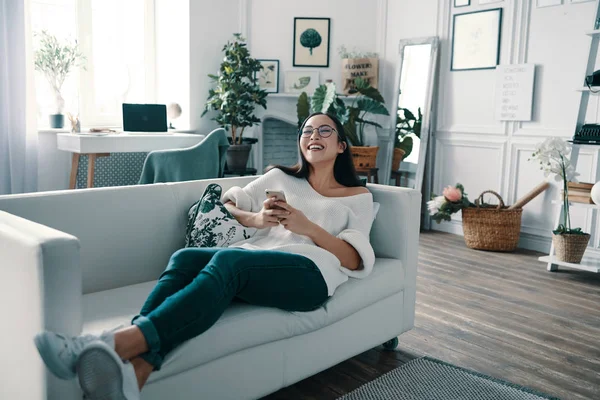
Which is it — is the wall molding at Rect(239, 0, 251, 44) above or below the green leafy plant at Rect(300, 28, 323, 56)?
above

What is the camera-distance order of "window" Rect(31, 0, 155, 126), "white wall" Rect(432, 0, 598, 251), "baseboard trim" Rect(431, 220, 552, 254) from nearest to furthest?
1. "white wall" Rect(432, 0, 598, 251)
2. "baseboard trim" Rect(431, 220, 552, 254)
3. "window" Rect(31, 0, 155, 126)

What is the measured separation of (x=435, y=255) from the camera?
417 centimetres

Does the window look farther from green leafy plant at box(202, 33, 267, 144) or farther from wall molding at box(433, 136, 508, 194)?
wall molding at box(433, 136, 508, 194)

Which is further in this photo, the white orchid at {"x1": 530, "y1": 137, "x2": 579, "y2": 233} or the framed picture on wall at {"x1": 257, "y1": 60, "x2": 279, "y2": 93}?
the framed picture on wall at {"x1": 257, "y1": 60, "x2": 279, "y2": 93}

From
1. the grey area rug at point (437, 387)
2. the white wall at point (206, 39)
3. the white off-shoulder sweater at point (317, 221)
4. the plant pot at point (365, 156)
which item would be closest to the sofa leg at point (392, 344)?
the grey area rug at point (437, 387)

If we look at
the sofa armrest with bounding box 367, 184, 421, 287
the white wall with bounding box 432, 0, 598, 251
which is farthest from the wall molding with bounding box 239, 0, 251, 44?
the sofa armrest with bounding box 367, 184, 421, 287

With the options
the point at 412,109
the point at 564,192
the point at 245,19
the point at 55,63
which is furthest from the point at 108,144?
the point at 564,192

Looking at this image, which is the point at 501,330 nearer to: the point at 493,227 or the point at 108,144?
the point at 493,227

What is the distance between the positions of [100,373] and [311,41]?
4656 millimetres

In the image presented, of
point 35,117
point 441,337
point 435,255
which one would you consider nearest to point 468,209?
point 435,255

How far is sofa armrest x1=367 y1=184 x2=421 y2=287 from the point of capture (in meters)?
2.37

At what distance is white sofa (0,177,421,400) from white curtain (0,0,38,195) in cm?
262

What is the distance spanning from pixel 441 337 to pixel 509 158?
7.95 ft

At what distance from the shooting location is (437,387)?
6.71 ft
